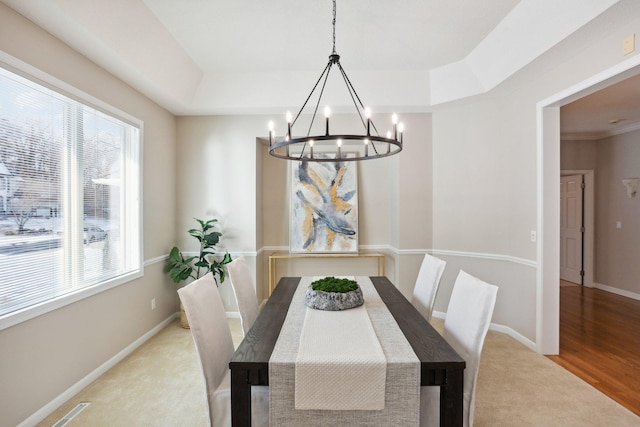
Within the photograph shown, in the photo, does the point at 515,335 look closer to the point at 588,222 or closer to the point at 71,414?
the point at 588,222

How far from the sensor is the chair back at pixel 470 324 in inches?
62.7

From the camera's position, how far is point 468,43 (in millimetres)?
2990

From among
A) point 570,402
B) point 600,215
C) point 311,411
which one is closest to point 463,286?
point 311,411

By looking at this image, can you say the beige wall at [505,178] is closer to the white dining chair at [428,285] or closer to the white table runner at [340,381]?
the white dining chair at [428,285]

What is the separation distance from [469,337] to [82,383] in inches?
107

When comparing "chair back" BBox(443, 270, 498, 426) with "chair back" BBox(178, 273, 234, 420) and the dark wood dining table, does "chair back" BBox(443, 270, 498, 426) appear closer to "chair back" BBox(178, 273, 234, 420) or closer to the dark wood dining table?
the dark wood dining table

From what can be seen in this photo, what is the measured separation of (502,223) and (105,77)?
13.1ft

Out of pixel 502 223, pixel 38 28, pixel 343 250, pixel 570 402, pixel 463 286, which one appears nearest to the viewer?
pixel 463 286

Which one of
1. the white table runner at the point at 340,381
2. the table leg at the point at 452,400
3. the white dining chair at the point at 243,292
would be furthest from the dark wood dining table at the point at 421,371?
the white dining chair at the point at 243,292

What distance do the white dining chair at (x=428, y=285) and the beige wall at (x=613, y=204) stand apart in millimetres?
4416

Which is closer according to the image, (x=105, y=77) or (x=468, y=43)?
(x=105, y=77)

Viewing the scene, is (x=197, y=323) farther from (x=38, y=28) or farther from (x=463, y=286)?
(x=38, y=28)

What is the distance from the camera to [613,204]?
5.10 meters

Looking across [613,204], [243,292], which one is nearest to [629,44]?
[243,292]
